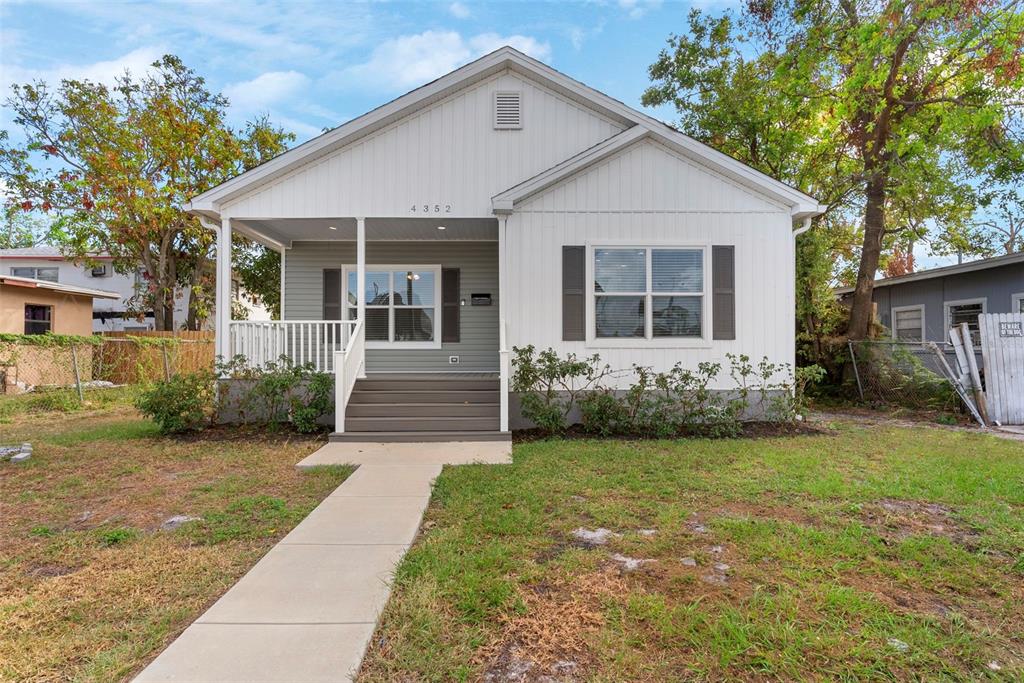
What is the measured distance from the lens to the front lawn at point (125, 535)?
2.40 m

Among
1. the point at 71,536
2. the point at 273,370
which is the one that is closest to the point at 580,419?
the point at 273,370

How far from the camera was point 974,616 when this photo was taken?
2.59 meters

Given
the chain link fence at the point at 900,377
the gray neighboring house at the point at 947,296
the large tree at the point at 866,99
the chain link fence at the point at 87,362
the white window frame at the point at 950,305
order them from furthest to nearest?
the white window frame at the point at 950,305
the gray neighboring house at the point at 947,296
the chain link fence at the point at 87,362
the large tree at the point at 866,99
the chain link fence at the point at 900,377

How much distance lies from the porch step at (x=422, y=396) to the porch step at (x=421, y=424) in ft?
1.58


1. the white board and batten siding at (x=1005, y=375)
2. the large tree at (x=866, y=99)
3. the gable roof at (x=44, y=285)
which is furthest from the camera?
the gable roof at (x=44, y=285)

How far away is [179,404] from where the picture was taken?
7.36m

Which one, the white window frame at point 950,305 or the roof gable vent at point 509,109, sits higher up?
the roof gable vent at point 509,109

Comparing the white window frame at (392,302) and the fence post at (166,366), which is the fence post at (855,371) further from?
the fence post at (166,366)

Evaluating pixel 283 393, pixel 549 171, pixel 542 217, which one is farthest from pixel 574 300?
pixel 283 393

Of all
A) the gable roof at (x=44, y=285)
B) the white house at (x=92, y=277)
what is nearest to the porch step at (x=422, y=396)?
the gable roof at (x=44, y=285)

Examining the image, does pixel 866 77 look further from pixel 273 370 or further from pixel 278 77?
pixel 278 77

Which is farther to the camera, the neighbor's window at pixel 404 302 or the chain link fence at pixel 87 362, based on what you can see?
the chain link fence at pixel 87 362

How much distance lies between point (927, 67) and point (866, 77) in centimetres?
175

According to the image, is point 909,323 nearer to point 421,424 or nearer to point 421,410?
point 421,410
